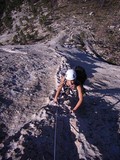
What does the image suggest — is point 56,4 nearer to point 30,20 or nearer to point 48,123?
point 30,20

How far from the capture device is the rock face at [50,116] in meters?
6.52

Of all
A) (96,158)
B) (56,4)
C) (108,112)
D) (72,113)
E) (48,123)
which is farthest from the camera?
(56,4)

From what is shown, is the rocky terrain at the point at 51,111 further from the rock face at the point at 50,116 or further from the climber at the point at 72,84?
the climber at the point at 72,84

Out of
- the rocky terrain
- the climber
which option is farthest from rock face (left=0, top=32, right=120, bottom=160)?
the climber

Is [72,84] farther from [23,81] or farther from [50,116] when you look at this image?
[23,81]

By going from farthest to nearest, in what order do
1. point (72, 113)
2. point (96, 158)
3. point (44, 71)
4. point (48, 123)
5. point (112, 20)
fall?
point (112, 20)
point (44, 71)
point (72, 113)
point (48, 123)
point (96, 158)

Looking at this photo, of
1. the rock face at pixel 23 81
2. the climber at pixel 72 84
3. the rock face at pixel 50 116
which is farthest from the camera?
the rock face at pixel 23 81

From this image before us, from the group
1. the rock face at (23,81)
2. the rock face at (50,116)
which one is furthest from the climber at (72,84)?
the rock face at (23,81)

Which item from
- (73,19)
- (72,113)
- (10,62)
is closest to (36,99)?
(72,113)

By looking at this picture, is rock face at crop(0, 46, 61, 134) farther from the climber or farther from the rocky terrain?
the climber

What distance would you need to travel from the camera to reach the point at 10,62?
10.5 metres

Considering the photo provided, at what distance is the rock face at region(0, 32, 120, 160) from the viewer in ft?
21.4

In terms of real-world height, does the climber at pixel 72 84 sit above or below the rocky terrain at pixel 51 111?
above

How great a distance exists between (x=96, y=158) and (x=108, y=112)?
1.86 metres
